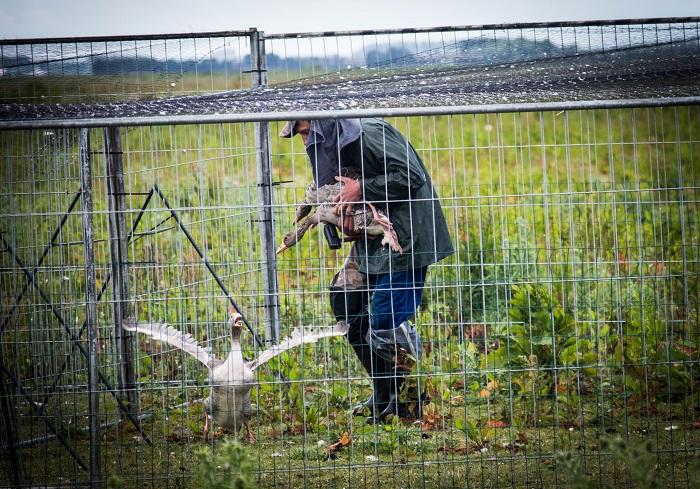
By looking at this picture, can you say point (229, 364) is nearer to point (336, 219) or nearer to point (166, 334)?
point (166, 334)

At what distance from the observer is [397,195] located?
618cm

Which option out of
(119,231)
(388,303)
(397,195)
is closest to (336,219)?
(397,195)

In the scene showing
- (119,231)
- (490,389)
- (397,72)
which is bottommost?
(490,389)

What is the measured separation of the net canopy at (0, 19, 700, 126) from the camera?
201 inches

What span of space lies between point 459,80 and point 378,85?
0.50m

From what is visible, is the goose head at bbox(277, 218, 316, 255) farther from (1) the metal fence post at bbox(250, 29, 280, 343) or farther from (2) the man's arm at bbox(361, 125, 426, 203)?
(1) the metal fence post at bbox(250, 29, 280, 343)

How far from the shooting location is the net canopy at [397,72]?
5105mm

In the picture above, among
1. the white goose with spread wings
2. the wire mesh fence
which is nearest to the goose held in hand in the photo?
the wire mesh fence

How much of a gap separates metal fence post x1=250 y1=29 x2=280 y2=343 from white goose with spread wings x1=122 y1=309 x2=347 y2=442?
5.69ft

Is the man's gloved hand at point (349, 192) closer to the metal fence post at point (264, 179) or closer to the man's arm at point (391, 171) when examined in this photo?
the man's arm at point (391, 171)

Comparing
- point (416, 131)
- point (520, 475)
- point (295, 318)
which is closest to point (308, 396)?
point (295, 318)

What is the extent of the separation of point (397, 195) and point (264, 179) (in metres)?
1.86

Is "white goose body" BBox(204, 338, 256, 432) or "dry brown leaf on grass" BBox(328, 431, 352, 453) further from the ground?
"white goose body" BBox(204, 338, 256, 432)

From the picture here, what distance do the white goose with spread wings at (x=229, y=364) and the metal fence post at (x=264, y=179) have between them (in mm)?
1734
